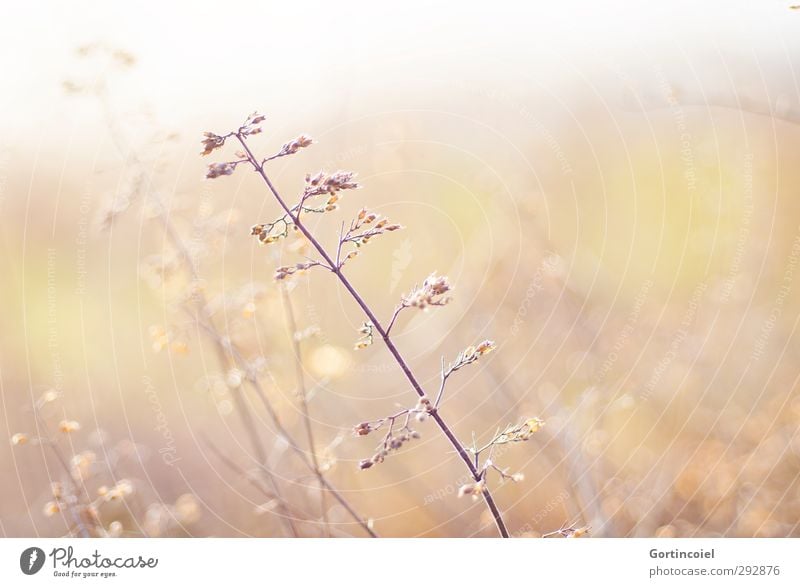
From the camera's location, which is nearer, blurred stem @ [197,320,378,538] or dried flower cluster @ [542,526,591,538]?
dried flower cluster @ [542,526,591,538]

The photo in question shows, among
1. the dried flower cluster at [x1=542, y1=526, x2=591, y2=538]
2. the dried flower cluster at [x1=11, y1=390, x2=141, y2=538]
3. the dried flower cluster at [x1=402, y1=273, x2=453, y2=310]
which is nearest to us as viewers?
the dried flower cluster at [x1=402, y1=273, x2=453, y2=310]

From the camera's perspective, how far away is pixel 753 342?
999 mm

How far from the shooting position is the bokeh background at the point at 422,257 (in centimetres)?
95

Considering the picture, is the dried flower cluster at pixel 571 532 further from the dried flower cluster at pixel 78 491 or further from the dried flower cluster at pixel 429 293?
the dried flower cluster at pixel 78 491

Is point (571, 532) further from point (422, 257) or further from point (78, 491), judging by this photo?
point (78, 491)

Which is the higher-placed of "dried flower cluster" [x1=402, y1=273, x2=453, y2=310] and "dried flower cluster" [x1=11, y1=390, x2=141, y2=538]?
"dried flower cluster" [x1=402, y1=273, x2=453, y2=310]

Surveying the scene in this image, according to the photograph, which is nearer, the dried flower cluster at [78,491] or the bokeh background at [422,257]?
the dried flower cluster at [78,491]

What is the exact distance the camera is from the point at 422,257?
1056 mm

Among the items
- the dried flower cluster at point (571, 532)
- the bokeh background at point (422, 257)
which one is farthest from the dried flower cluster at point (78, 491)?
the dried flower cluster at point (571, 532)

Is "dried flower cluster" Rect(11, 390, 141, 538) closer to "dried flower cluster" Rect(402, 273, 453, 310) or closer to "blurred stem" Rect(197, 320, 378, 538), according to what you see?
"blurred stem" Rect(197, 320, 378, 538)

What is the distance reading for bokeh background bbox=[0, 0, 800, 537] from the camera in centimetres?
95

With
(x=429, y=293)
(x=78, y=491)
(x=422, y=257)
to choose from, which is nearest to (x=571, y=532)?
(x=429, y=293)

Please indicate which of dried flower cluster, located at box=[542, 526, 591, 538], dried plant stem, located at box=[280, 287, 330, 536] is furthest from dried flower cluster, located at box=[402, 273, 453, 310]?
dried plant stem, located at box=[280, 287, 330, 536]
